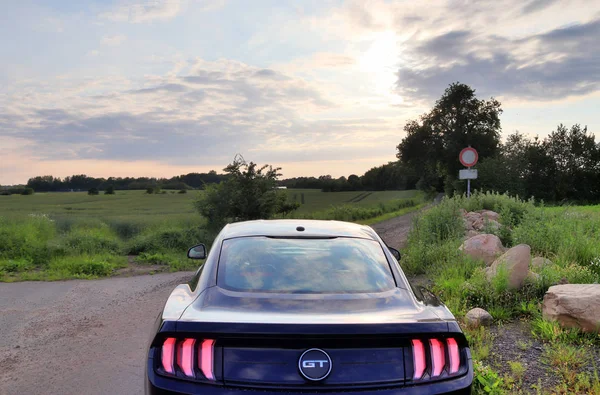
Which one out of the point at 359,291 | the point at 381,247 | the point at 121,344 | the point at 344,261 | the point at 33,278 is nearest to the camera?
the point at 359,291

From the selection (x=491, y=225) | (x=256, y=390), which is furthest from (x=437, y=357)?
(x=491, y=225)

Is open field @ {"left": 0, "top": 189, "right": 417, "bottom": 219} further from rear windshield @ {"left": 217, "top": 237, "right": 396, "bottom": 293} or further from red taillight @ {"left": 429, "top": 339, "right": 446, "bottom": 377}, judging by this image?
red taillight @ {"left": 429, "top": 339, "right": 446, "bottom": 377}

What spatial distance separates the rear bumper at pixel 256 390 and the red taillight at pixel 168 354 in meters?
0.05

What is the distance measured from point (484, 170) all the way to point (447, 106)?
25.3 metres

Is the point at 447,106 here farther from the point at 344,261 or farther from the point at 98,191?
the point at 344,261

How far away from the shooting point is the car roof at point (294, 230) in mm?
4141

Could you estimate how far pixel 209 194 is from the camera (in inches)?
739

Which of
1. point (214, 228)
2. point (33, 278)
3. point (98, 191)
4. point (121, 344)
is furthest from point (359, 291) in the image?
point (98, 191)

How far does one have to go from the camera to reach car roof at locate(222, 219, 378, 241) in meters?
4.14

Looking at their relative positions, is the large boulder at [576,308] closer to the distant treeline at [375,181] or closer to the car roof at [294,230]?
the car roof at [294,230]

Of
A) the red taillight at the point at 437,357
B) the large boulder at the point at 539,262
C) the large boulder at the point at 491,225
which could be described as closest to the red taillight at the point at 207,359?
the red taillight at the point at 437,357

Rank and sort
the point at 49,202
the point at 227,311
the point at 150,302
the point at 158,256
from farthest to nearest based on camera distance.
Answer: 1. the point at 49,202
2. the point at 158,256
3. the point at 150,302
4. the point at 227,311

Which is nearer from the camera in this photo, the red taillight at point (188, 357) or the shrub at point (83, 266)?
the red taillight at point (188, 357)

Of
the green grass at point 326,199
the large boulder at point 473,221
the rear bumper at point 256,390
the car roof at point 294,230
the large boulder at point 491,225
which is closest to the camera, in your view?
the rear bumper at point 256,390
